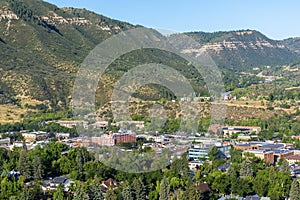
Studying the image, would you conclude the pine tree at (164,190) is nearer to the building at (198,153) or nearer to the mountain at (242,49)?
the building at (198,153)

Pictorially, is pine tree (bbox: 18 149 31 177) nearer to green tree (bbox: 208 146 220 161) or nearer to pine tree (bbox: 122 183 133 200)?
pine tree (bbox: 122 183 133 200)

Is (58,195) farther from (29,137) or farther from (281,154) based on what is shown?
(29,137)

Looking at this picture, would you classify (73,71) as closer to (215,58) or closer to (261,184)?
(261,184)

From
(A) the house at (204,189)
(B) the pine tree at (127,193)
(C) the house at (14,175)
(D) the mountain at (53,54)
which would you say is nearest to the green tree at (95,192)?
(B) the pine tree at (127,193)

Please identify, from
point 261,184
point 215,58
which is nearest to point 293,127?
point 261,184

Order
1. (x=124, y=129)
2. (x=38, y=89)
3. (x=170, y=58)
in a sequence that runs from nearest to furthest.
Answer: (x=124, y=129)
(x=38, y=89)
(x=170, y=58)

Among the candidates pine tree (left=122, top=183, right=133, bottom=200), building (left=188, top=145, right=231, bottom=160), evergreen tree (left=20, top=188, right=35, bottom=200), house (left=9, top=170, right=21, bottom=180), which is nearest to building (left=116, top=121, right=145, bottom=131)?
building (left=188, top=145, right=231, bottom=160)
